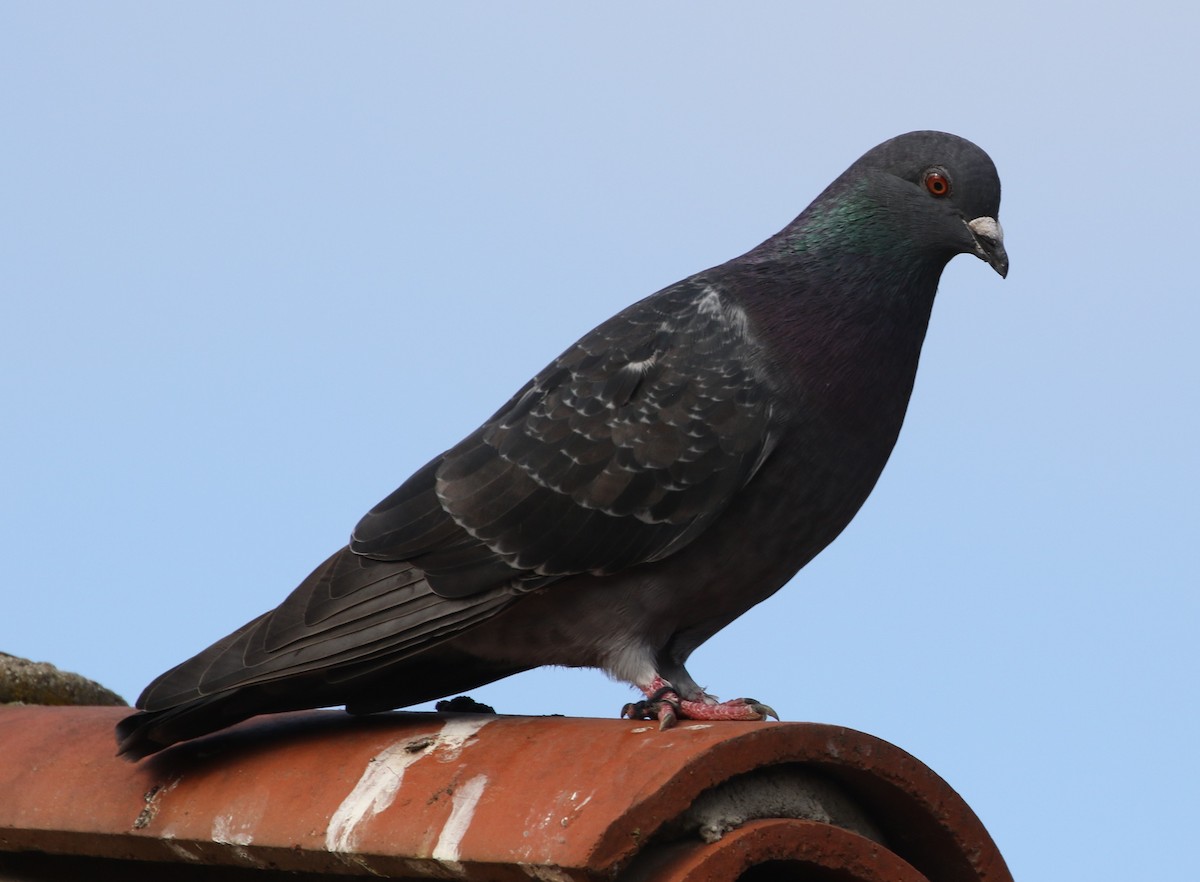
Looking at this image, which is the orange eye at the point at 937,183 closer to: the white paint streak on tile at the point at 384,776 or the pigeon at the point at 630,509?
the pigeon at the point at 630,509

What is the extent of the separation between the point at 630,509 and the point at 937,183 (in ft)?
5.78

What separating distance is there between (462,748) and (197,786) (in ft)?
3.53

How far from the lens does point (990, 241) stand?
5.53m

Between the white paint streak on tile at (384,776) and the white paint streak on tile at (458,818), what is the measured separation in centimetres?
23

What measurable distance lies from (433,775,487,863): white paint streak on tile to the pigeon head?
2.68 m

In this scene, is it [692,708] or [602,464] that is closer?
[692,708]

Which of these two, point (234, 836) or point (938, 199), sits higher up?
point (938, 199)

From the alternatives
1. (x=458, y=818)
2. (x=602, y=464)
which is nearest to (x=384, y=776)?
(x=458, y=818)

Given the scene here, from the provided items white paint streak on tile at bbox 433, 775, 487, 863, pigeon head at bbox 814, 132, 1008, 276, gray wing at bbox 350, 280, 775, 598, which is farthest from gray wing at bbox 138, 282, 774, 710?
white paint streak on tile at bbox 433, 775, 487, 863

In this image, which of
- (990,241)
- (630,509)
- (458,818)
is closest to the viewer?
(458,818)

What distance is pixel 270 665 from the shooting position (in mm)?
4852

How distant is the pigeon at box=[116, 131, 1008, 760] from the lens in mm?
4922

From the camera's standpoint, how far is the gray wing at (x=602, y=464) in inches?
195

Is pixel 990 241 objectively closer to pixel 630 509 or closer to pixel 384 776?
pixel 630 509
